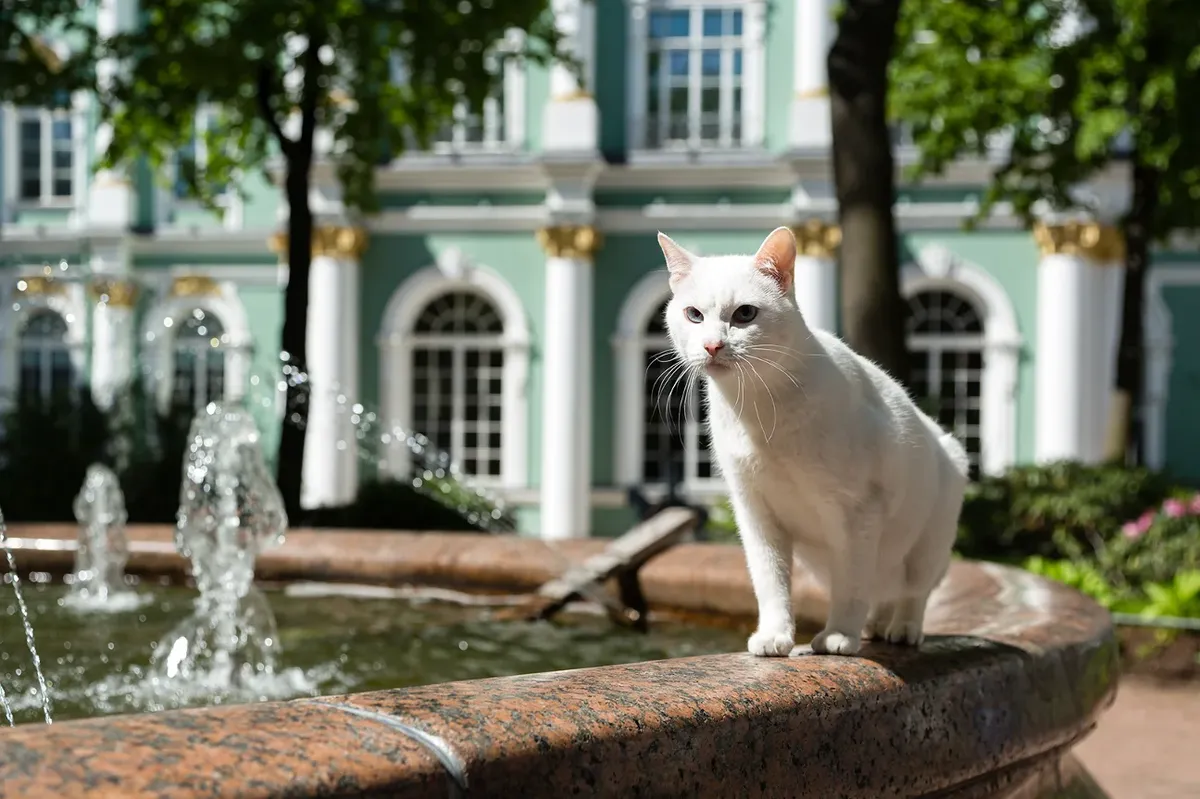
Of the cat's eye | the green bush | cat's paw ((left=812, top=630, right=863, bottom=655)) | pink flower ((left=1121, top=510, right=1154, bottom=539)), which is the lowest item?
the green bush

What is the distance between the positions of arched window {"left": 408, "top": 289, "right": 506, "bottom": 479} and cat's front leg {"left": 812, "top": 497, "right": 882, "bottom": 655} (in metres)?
18.8

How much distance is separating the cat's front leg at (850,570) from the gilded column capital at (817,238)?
1751 centimetres

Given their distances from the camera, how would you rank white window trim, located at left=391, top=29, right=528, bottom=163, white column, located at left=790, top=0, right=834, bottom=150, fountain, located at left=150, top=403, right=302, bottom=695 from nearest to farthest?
fountain, located at left=150, top=403, right=302, bottom=695 < white column, located at left=790, top=0, right=834, bottom=150 < white window trim, located at left=391, top=29, right=528, bottom=163

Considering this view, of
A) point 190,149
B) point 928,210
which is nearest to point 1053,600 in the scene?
point 928,210

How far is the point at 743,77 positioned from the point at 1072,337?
641 centimetres

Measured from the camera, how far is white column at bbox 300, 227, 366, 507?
68.7ft

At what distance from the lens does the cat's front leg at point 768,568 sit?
2857 millimetres

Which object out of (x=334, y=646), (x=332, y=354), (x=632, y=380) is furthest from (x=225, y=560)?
(x=332, y=354)

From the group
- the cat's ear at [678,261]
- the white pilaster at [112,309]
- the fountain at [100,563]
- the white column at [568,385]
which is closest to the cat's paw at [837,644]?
the cat's ear at [678,261]

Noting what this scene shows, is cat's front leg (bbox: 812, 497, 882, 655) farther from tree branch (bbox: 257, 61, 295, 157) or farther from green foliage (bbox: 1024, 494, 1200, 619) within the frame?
tree branch (bbox: 257, 61, 295, 157)

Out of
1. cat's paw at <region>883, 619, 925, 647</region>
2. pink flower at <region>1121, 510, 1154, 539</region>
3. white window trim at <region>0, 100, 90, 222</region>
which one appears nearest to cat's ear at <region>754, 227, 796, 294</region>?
cat's paw at <region>883, 619, 925, 647</region>

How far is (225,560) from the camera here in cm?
560

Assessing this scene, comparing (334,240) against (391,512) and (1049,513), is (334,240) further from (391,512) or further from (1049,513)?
(1049,513)

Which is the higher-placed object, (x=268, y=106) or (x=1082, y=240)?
(x=268, y=106)
